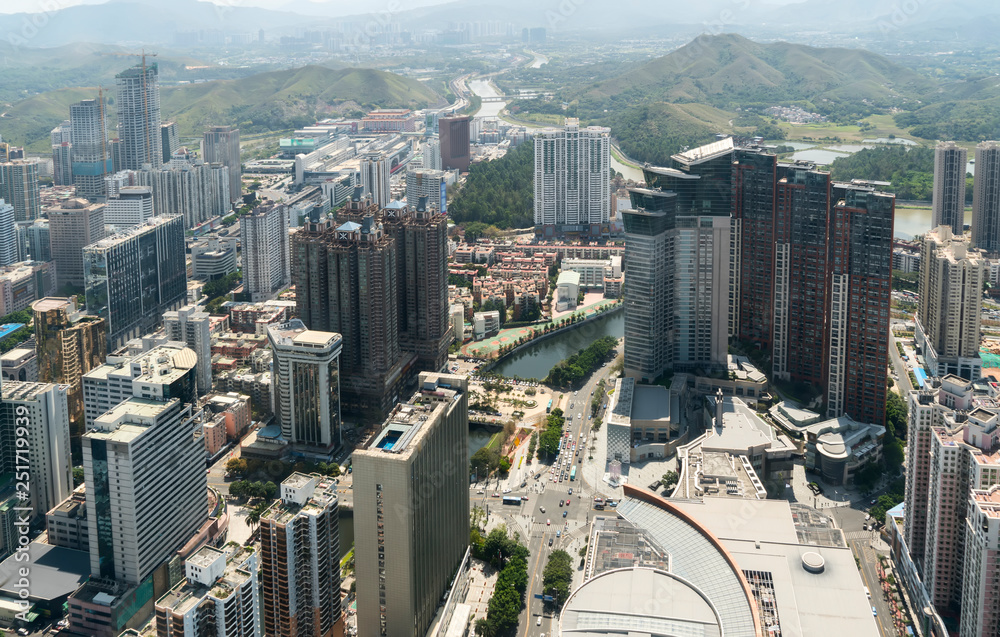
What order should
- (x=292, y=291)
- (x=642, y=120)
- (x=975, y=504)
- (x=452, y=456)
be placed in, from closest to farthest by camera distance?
(x=975, y=504)
(x=452, y=456)
(x=292, y=291)
(x=642, y=120)

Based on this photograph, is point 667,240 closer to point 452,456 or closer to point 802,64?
point 452,456

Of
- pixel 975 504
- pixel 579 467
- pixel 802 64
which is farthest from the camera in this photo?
pixel 802 64

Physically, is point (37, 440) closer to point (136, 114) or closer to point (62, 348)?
point (62, 348)

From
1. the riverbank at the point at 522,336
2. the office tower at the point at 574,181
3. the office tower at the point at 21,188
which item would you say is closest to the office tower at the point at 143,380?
the riverbank at the point at 522,336

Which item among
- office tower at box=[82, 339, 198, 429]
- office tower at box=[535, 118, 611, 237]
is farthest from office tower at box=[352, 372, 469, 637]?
office tower at box=[535, 118, 611, 237]

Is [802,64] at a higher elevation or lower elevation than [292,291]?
higher

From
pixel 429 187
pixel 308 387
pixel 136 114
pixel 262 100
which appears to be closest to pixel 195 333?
pixel 308 387

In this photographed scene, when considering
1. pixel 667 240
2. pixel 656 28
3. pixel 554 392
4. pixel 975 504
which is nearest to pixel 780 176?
pixel 667 240
